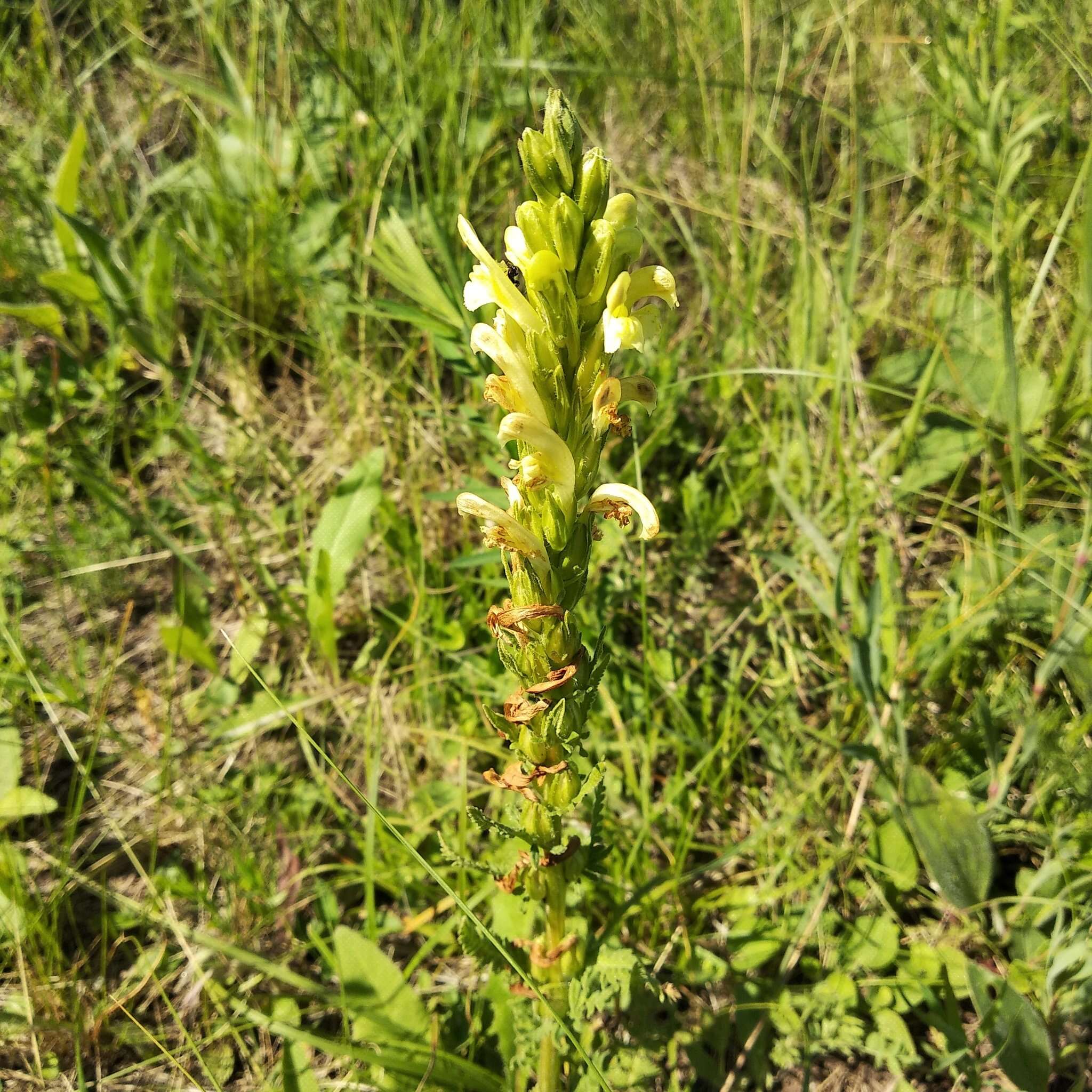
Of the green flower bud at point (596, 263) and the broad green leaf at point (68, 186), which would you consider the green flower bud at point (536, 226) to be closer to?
the green flower bud at point (596, 263)

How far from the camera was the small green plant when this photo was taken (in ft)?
4.35

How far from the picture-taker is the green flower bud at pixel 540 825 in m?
1.63

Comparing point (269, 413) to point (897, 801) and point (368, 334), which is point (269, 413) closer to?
point (368, 334)

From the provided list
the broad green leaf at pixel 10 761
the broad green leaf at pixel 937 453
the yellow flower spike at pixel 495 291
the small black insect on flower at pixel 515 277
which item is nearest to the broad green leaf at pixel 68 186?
the broad green leaf at pixel 10 761

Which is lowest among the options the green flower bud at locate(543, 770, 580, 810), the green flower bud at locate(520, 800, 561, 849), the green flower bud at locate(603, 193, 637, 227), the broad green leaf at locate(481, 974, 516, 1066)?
the broad green leaf at locate(481, 974, 516, 1066)

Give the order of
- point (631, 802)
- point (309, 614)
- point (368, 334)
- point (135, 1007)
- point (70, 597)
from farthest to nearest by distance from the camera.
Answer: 1. point (368, 334)
2. point (70, 597)
3. point (309, 614)
4. point (631, 802)
5. point (135, 1007)

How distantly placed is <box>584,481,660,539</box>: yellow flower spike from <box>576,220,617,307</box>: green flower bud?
33 cm

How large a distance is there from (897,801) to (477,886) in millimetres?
1178

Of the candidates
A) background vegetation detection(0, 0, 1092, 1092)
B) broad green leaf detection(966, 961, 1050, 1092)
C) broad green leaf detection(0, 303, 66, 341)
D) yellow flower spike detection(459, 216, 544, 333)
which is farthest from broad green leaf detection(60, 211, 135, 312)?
broad green leaf detection(966, 961, 1050, 1092)

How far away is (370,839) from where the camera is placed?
2.24 metres

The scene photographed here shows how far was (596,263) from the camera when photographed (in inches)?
53.3

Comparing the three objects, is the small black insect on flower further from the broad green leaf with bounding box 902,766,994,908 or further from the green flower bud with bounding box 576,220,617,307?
the broad green leaf with bounding box 902,766,994,908

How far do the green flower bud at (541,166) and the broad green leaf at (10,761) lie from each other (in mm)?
→ 2433

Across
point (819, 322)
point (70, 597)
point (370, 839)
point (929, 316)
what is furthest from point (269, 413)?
point (929, 316)
